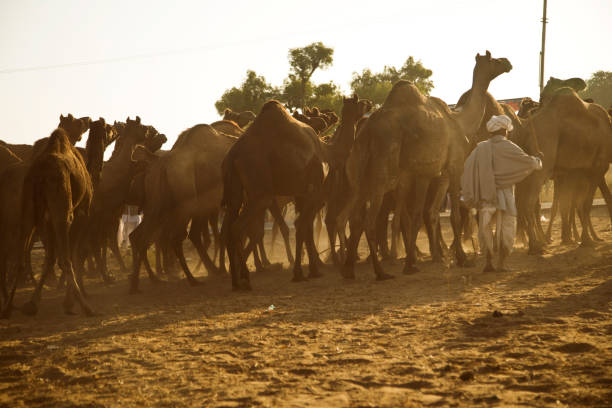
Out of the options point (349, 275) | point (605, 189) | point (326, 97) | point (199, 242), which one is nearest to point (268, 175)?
point (349, 275)

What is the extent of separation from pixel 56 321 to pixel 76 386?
2895mm

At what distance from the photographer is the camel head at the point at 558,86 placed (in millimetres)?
13573

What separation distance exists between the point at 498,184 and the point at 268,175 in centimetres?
305

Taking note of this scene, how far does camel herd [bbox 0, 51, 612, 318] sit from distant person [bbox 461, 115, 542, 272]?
93cm

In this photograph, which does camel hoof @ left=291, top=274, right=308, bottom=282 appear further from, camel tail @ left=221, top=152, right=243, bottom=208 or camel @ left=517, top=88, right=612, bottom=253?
camel @ left=517, top=88, right=612, bottom=253

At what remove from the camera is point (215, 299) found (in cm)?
903

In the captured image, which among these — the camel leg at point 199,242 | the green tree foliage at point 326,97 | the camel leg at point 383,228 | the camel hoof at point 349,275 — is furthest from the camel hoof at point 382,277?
the green tree foliage at point 326,97

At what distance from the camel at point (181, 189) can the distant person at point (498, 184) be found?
12.5 ft

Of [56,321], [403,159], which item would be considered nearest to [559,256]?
[403,159]

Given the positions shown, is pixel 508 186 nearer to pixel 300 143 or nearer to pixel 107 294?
pixel 300 143

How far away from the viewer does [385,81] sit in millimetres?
55375

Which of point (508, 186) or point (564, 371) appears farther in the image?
point (508, 186)

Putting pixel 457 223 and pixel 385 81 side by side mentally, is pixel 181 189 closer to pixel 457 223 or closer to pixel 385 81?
pixel 457 223

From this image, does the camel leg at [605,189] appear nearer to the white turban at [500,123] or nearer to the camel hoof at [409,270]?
the white turban at [500,123]
